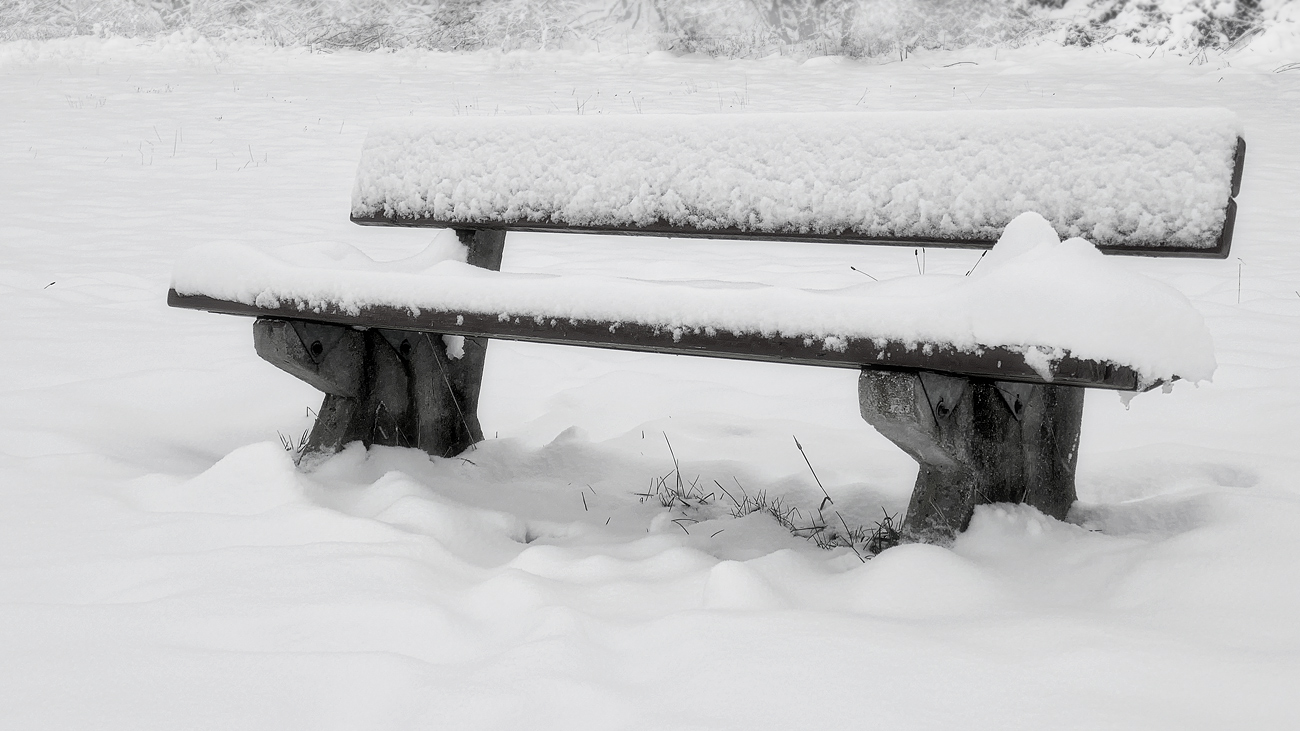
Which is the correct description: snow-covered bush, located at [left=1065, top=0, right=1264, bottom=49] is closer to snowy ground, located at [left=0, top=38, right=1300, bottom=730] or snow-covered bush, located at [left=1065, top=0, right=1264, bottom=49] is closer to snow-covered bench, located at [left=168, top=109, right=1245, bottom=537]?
snowy ground, located at [left=0, top=38, right=1300, bottom=730]

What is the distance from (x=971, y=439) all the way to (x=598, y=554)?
702 mm

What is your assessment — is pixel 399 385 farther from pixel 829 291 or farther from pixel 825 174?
pixel 829 291

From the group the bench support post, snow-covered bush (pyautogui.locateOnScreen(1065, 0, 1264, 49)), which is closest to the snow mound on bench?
the bench support post

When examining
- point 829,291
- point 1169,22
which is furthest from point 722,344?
point 1169,22

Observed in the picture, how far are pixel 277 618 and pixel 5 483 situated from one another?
3.12 ft

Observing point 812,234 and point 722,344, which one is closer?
point 722,344

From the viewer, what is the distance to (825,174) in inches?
82.3

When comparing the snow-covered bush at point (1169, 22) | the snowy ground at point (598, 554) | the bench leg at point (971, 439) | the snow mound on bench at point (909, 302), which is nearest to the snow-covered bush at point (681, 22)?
the snow-covered bush at point (1169, 22)

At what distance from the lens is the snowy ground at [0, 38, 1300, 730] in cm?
132

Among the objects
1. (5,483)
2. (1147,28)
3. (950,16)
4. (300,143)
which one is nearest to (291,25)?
(300,143)

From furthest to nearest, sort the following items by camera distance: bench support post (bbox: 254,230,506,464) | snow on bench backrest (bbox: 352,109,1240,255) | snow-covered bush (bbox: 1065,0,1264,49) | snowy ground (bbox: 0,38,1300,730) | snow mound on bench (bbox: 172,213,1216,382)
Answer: snow-covered bush (bbox: 1065,0,1264,49) < bench support post (bbox: 254,230,506,464) < snow on bench backrest (bbox: 352,109,1240,255) < snow mound on bench (bbox: 172,213,1216,382) < snowy ground (bbox: 0,38,1300,730)

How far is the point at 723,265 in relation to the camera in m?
4.55

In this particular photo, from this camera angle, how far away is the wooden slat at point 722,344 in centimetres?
145

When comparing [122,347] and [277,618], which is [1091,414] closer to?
[277,618]
